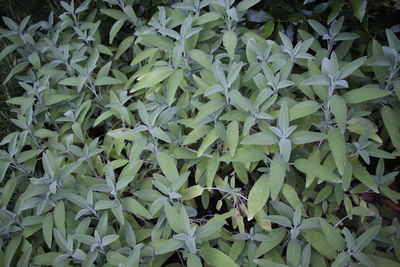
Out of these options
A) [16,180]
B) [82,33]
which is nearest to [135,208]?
[16,180]

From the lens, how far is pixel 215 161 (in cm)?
128

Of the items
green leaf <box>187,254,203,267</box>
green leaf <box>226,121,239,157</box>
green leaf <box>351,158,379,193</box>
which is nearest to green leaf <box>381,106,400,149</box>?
green leaf <box>351,158,379,193</box>

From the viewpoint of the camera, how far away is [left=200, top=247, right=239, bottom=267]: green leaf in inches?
42.9

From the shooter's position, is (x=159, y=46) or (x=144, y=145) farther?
(x=159, y=46)

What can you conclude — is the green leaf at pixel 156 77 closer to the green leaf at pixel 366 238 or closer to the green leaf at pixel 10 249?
the green leaf at pixel 10 249

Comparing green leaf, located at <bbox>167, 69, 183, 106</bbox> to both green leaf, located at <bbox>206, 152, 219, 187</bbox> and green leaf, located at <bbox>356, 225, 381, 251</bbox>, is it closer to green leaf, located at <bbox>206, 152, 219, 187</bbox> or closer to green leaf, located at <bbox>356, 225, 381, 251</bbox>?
green leaf, located at <bbox>206, 152, 219, 187</bbox>

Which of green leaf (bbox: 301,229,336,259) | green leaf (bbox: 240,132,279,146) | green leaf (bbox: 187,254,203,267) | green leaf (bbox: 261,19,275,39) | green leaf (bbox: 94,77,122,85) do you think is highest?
green leaf (bbox: 261,19,275,39)

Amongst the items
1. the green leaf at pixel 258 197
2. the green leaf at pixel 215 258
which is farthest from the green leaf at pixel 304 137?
the green leaf at pixel 215 258

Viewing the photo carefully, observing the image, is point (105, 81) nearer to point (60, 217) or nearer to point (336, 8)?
point (60, 217)

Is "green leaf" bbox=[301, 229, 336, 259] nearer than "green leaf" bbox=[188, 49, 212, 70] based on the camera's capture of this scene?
Yes

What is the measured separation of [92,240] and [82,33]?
945 millimetres

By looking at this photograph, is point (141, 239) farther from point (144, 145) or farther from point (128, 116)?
point (128, 116)

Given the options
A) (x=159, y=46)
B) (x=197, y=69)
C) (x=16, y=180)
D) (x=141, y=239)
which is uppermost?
(x=159, y=46)

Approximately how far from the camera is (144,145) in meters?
1.30
